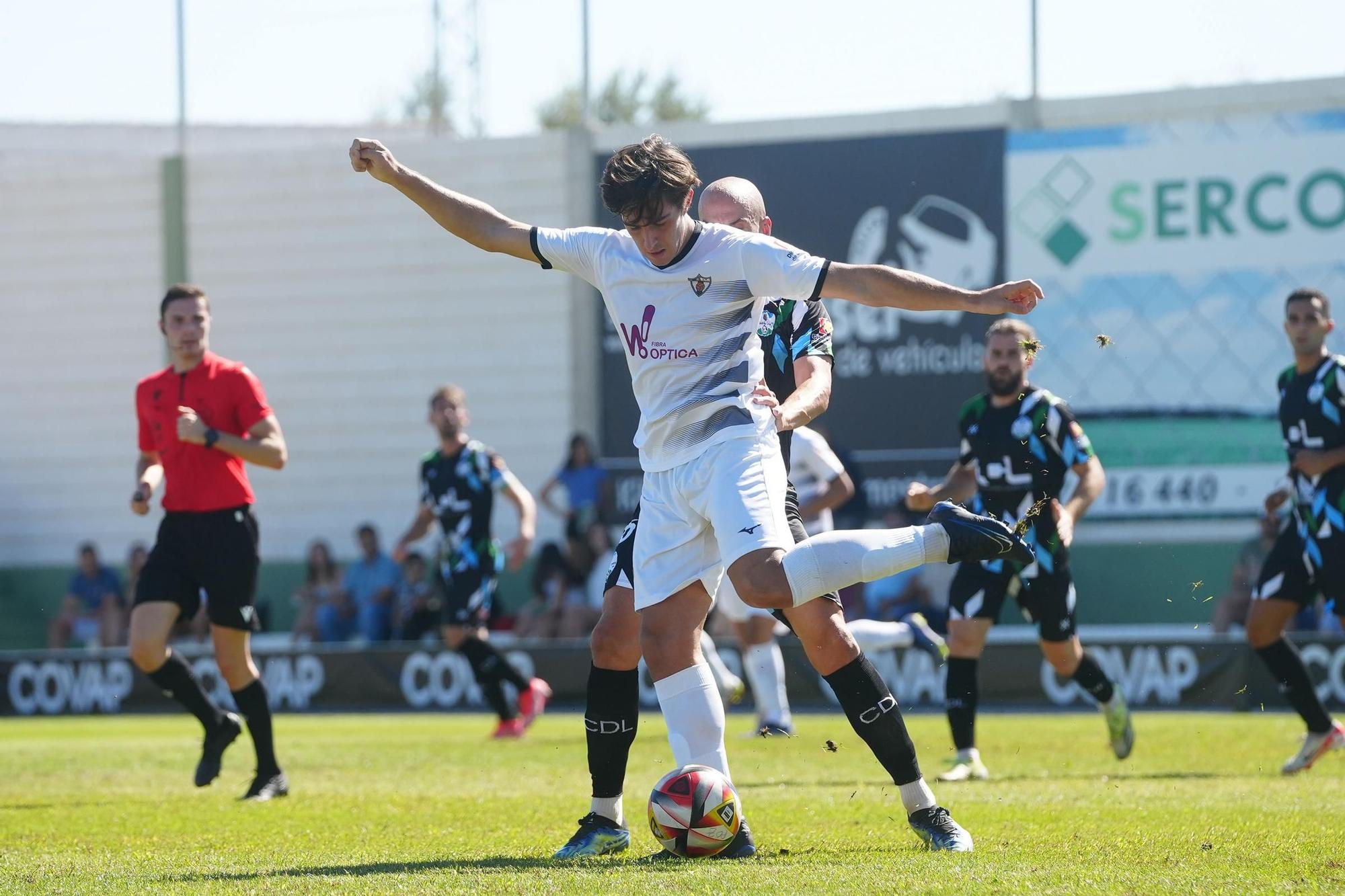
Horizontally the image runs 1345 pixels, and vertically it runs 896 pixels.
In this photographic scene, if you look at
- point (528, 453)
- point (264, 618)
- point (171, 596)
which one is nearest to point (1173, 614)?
point (528, 453)

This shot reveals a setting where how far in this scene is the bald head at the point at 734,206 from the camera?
667 cm

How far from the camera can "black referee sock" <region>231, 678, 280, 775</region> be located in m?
8.33

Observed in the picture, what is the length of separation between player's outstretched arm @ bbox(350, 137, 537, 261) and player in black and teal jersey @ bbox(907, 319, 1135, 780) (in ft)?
12.2

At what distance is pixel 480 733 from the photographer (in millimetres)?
13625

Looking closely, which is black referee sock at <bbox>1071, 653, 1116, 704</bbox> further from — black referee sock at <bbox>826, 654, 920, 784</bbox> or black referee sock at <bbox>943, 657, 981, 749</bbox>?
black referee sock at <bbox>826, 654, 920, 784</bbox>

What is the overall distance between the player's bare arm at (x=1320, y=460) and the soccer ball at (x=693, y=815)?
15.3ft

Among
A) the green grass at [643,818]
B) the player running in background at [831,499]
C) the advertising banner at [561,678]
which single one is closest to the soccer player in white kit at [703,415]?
the green grass at [643,818]

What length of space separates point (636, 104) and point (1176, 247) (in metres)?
27.3

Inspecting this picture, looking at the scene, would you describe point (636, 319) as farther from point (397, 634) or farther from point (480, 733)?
point (397, 634)

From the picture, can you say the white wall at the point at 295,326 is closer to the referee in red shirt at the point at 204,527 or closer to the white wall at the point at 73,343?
the white wall at the point at 73,343

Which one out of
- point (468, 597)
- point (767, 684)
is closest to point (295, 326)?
point (468, 597)

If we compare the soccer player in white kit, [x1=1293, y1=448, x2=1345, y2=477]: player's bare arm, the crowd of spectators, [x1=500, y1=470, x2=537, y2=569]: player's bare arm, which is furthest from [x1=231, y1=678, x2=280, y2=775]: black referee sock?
the crowd of spectators

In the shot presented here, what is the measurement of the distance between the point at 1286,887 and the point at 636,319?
8.44 feet

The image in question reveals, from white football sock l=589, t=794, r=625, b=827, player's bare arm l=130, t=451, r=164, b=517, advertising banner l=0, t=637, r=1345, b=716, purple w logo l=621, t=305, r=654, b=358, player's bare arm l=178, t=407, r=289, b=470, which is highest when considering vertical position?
purple w logo l=621, t=305, r=654, b=358
